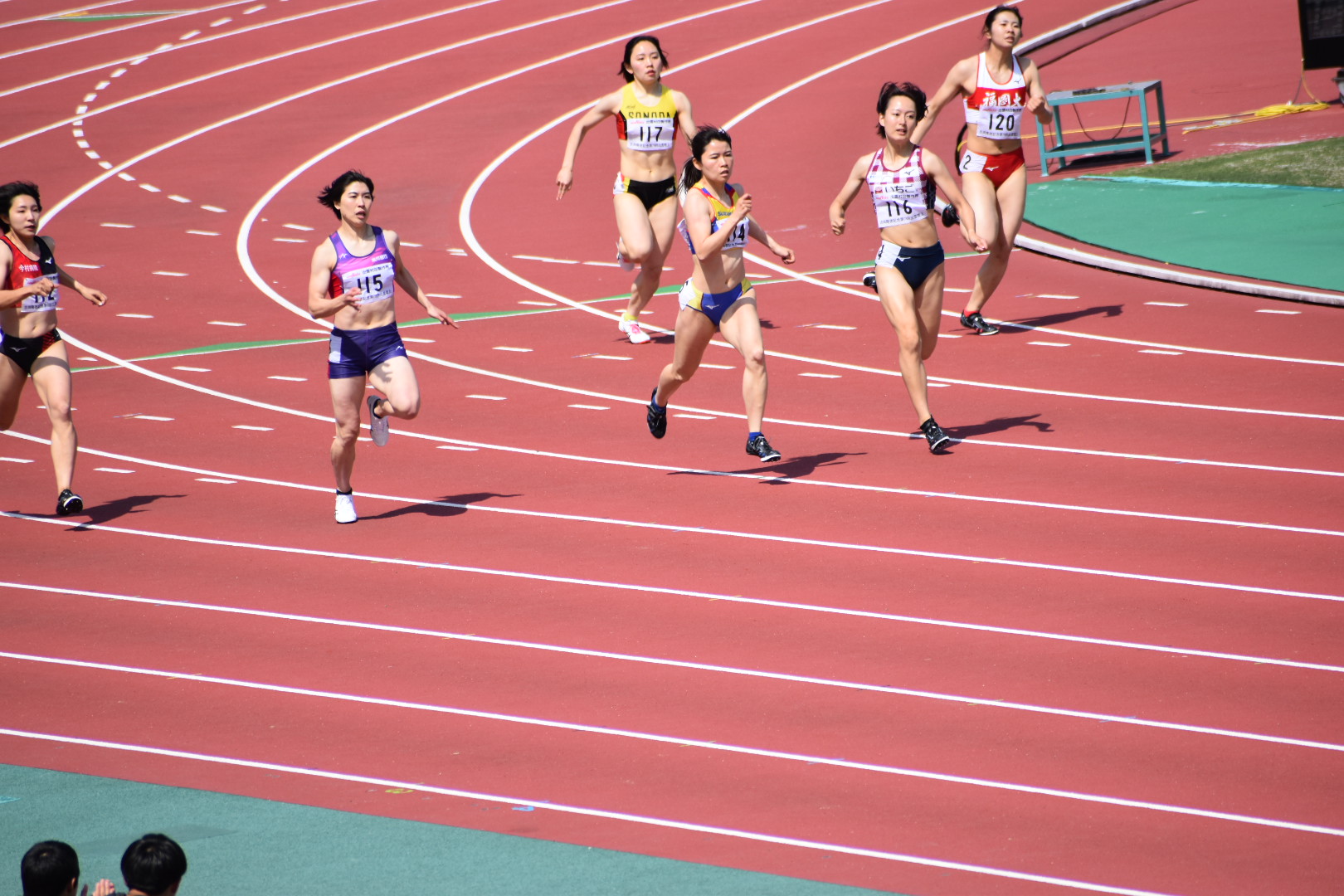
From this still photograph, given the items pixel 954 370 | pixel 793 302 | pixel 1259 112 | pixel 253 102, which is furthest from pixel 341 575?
pixel 253 102

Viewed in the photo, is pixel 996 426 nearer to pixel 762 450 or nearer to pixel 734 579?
pixel 762 450

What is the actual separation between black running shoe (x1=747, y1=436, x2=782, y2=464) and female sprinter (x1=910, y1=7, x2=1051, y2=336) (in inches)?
139

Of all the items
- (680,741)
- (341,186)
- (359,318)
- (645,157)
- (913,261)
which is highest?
(341,186)

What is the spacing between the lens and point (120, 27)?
111 ft

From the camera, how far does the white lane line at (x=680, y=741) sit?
6070mm

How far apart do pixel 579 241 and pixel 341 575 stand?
9.80m

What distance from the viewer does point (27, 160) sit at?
80.1 ft

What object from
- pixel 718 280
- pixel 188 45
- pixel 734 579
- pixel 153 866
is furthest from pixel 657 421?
pixel 188 45

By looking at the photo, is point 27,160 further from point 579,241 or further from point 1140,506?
point 1140,506

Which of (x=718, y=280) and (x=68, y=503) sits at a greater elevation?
(x=718, y=280)

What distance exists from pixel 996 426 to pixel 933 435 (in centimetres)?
96

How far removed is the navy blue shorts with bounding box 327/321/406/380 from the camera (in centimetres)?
993

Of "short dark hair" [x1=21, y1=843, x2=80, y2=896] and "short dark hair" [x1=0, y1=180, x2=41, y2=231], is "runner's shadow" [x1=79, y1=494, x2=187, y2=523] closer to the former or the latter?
"short dark hair" [x1=0, y1=180, x2=41, y2=231]

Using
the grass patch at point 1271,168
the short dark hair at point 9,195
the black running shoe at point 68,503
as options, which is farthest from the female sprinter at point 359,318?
the grass patch at point 1271,168
